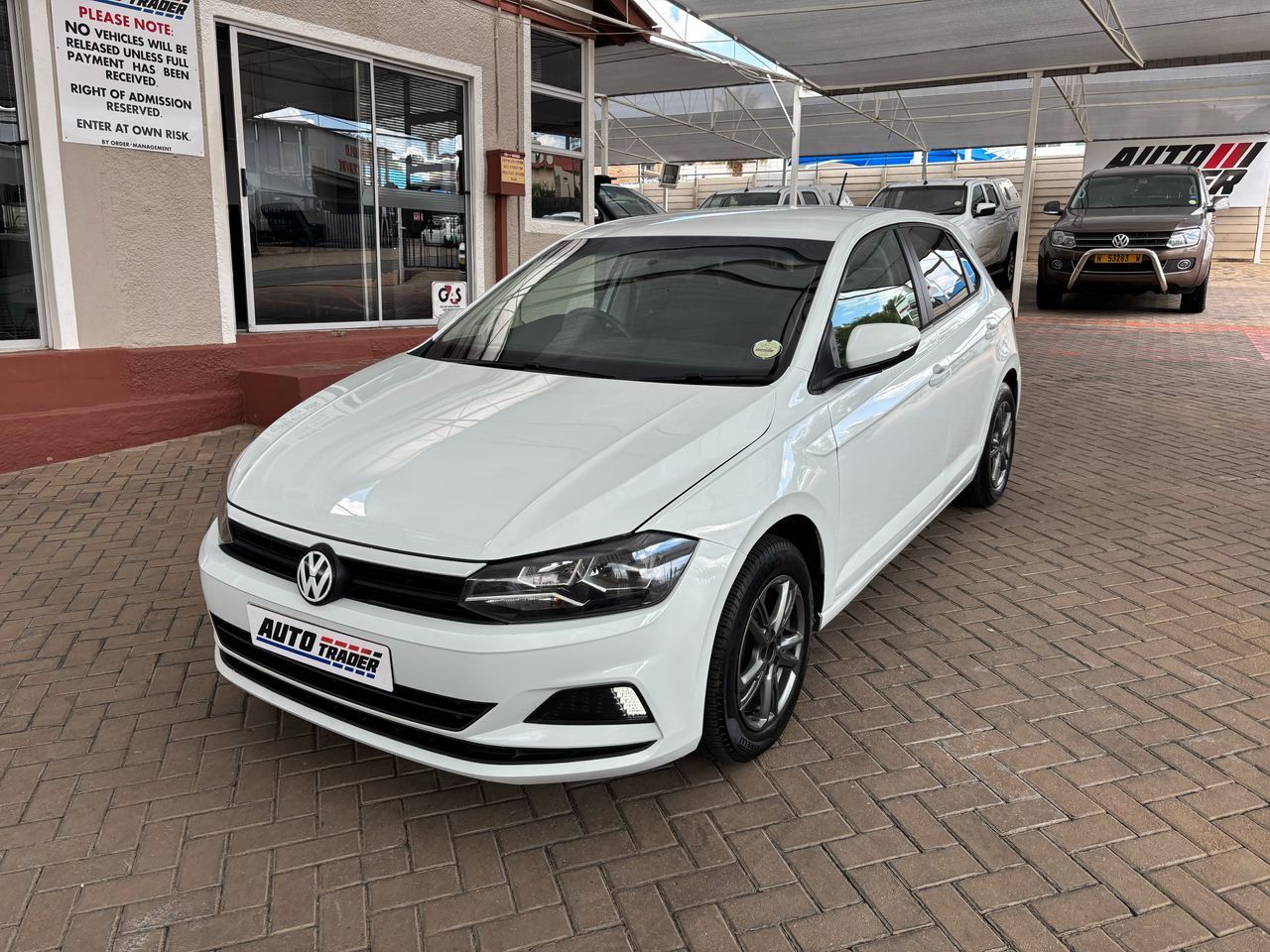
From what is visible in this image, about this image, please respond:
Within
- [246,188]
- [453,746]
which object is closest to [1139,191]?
[246,188]

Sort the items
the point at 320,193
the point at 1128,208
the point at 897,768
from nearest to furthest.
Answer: the point at 897,768, the point at 320,193, the point at 1128,208

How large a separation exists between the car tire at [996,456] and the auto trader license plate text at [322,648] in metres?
3.59

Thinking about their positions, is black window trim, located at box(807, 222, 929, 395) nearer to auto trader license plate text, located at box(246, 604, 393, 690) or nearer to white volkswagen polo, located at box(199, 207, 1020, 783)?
white volkswagen polo, located at box(199, 207, 1020, 783)

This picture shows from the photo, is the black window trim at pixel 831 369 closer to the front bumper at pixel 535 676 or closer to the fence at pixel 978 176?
the front bumper at pixel 535 676

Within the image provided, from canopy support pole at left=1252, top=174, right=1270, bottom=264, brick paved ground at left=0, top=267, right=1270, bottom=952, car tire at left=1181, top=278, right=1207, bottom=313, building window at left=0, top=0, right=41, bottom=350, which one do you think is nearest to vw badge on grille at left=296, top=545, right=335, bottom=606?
brick paved ground at left=0, top=267, right=1270, bottom=952

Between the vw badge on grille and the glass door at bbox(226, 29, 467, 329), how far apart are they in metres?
5.54

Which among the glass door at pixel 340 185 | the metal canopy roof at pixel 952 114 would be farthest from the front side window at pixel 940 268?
the metal canopy roof at pixel 952 114

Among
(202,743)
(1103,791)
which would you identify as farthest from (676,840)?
(202,743)

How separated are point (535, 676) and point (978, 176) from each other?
Result: 32.0m

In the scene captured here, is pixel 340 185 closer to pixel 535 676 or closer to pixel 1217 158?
pixel 535 676

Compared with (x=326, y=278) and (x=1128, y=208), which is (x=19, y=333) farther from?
(x=1128, y=208)

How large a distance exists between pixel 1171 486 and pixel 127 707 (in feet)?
18.8

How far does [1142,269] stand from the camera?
1380 centimetres

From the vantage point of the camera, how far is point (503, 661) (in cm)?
236
